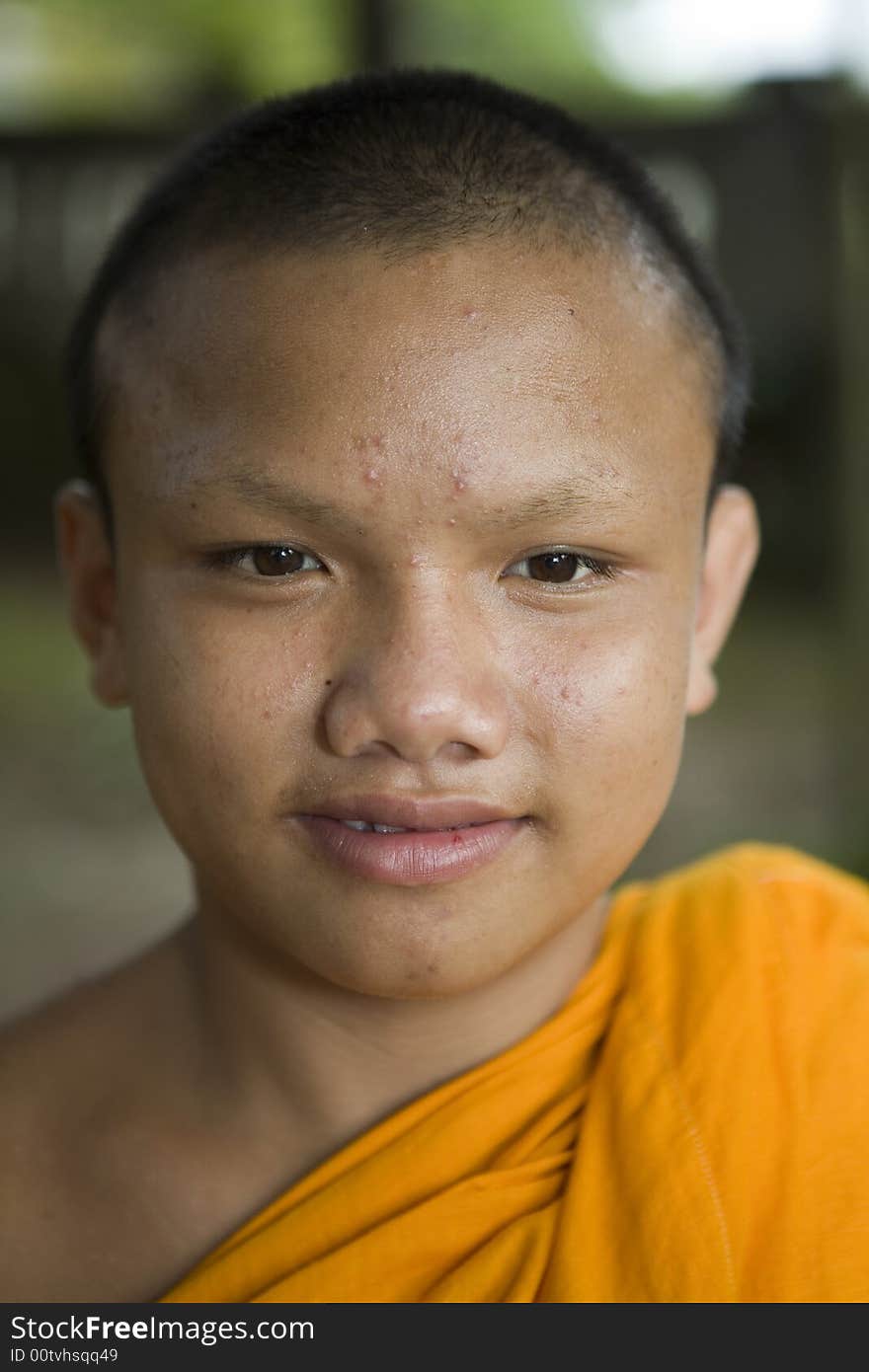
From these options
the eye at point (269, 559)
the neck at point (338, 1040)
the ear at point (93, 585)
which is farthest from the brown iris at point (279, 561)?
the neck at point (338, 1040)

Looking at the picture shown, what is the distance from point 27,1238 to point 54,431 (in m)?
6.90

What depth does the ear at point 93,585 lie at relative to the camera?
4.31ft

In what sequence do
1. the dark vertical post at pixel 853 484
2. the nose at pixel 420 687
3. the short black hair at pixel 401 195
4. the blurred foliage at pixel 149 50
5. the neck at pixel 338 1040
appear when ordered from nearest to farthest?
the nose at pixel 420 687
the short black hair at pixel 401 195
the neck at pixel 338 1040
the dark vertical post at pixel 853 484
the blurred foliage at pixel 149 50

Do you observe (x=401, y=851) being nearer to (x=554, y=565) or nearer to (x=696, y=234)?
(x=554, y=565)

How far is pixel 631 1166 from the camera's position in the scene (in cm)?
110

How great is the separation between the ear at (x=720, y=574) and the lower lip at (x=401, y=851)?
1.13 feet

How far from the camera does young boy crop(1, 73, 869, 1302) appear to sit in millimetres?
1024

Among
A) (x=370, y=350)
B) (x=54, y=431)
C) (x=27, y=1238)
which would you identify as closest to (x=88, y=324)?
(x=370, y=350)

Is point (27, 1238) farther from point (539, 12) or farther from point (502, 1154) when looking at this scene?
point (539, 12)

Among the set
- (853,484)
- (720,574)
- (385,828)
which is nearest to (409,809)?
(385,828)

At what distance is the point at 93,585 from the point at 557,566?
0.52 meters

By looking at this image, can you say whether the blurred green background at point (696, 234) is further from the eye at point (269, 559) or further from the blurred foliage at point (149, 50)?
the eye at point (269, 559)

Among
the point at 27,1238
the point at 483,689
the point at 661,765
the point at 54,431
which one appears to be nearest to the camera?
the point at 483,689
